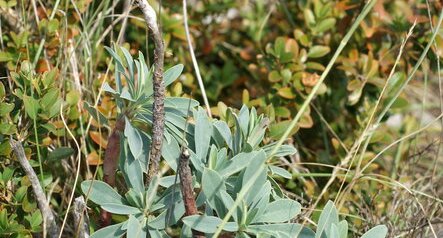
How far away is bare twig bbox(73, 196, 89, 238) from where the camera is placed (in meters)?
1.37

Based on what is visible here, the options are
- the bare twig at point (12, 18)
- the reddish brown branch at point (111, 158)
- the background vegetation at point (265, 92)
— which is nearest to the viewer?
the reddish brown branch at point (111, 158)

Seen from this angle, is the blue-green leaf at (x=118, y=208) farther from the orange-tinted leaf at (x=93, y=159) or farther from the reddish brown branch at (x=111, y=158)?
the orange-tinted leaf at (x=93, y=159)

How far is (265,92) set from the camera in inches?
85.0

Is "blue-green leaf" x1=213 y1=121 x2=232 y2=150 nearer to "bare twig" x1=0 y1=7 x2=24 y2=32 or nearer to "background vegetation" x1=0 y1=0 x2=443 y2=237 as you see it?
"background vegetation" x1=0 y1=0 x2=443 y2=237

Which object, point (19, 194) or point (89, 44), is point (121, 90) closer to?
point (19, 194)

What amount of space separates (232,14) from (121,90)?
1.48m

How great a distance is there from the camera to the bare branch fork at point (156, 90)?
1.26 metres

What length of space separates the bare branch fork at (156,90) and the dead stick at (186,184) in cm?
10

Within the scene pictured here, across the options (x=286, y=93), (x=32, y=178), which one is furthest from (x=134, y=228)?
(x=286, y=93)

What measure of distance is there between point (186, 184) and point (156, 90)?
0.58 ft

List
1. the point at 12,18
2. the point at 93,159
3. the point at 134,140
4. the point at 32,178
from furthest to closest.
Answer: the point at 12,18, the point at 93,159, the point at 32,178, the point at 134,140

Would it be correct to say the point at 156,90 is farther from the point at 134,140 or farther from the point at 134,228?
the point at 134,228

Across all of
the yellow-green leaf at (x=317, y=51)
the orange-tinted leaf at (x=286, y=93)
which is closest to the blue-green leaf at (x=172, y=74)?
the orange-tinted leaf at (x=286, y=93)

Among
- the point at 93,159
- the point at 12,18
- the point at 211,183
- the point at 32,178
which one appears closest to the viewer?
the point at 211,183
